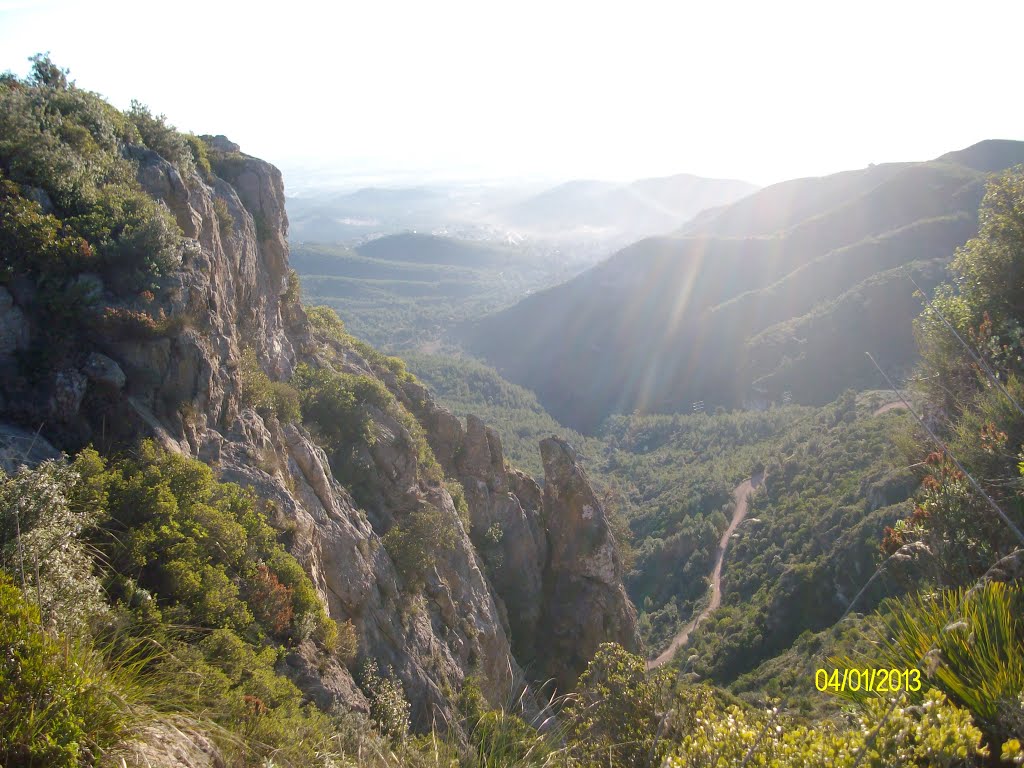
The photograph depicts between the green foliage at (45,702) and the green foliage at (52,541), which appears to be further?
the green foliage at (52,541)

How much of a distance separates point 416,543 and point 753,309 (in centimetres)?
13390

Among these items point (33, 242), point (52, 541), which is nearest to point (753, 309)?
point (33, 242)

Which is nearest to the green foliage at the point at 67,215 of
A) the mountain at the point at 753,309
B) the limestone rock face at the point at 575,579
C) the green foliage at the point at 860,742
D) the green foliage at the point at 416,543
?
the green foliage at the point at 416,543

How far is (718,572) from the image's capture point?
2608 inches

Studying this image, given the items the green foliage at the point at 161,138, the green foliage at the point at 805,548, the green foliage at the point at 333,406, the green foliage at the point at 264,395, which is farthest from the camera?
the green foliage at the point at 805,548

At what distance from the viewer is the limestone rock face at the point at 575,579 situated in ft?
81.3

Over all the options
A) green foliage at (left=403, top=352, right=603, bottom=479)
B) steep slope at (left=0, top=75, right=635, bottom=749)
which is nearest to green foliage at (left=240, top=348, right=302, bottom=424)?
steep slope at (left=0, top=75, right=635, bottom=749)

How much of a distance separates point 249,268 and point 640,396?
119m

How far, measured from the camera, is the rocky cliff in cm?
1053

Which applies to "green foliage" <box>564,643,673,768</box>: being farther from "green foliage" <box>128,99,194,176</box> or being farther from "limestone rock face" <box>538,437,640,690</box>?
"green foliage" <box>128,99,194,176</box>

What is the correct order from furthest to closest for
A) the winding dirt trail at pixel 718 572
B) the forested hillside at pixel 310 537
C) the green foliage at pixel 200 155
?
the winding dirt trail at pixel 718 572 → the green foliage at pixel 200 155 → the forested hillside at pixel 310 537

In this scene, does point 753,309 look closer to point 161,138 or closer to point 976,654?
point 161,138
